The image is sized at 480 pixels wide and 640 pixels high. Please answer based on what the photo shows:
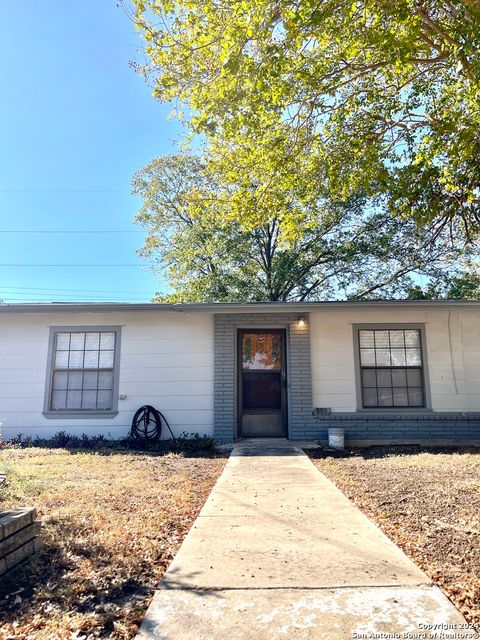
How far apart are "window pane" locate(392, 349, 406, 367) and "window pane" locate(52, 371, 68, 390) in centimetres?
672

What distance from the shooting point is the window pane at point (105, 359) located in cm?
928

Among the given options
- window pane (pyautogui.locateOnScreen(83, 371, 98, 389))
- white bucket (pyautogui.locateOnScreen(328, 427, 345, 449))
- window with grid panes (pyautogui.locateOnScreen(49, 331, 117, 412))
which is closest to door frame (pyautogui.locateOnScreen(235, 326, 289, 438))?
white bucket (pyautogui.locateOnScreen(328, 427, 345, 449))

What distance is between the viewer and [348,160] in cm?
701

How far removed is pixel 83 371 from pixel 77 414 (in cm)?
87

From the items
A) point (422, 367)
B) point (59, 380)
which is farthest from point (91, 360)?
point (422, 367)

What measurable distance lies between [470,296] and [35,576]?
52.5ft

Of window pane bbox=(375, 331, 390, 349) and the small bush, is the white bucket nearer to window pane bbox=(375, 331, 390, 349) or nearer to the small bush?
window pane bbox=(375, 331, 390, 349)

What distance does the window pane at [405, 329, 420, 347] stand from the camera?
9.17m

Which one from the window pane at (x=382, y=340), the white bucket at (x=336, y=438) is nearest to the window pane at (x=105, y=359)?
the white bucket at (x=336, y=438)

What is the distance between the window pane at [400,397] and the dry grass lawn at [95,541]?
4.37 m

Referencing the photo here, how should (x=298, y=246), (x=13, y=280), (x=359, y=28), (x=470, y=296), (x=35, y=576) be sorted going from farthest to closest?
1. (x=13, y=280)
2. (x=298, y=246)
3. (x=470, y=296)
4. (x=359, y=28)
5. (x=35, y=576)

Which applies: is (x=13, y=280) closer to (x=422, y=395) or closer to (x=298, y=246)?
(x=298, y=246)

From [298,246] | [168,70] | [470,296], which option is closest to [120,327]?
[168,70]

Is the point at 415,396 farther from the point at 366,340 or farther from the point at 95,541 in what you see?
the point at 95,541
